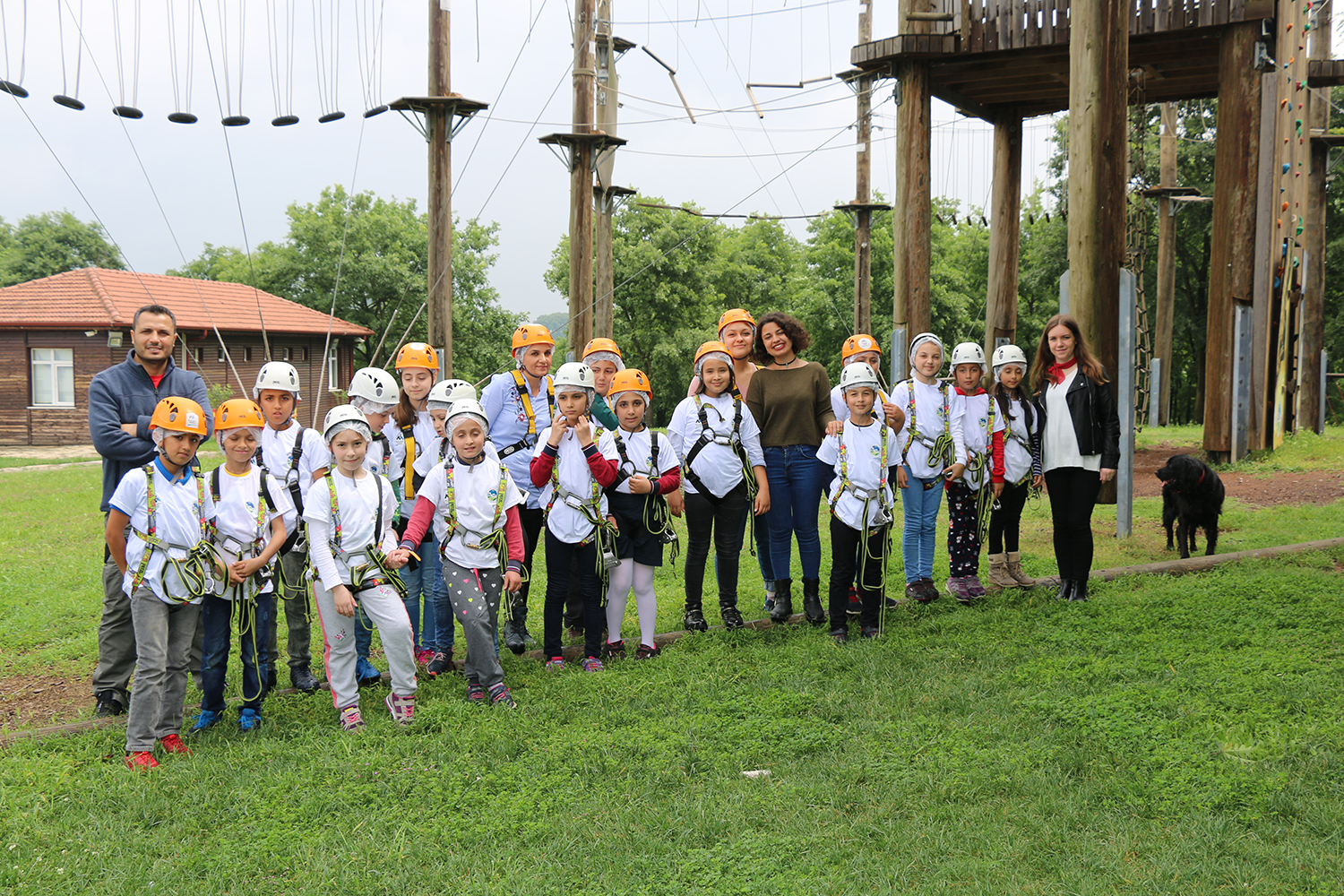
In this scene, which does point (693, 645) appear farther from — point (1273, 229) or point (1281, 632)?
point (1273, 229)

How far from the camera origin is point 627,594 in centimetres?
631

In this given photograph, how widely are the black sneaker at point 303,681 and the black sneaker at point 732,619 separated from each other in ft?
8.77

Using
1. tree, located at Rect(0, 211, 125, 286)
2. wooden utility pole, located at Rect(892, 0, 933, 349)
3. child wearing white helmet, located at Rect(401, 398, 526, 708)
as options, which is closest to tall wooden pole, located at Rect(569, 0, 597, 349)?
wooden utility pole, located at Rect(892, 0, 933, 349)

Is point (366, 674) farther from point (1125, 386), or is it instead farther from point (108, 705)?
point (1125, 386)

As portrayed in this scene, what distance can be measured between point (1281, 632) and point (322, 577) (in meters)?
5.58

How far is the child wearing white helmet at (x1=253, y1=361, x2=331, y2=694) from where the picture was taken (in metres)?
5.61

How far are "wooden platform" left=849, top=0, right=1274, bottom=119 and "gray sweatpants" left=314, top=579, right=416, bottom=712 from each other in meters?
10.9

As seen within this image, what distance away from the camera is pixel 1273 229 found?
13.8 metres

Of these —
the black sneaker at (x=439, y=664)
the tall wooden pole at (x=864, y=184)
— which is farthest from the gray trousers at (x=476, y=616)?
the tall wooden pole at (x=864, y=184)

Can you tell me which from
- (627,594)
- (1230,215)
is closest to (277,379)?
(627,594)

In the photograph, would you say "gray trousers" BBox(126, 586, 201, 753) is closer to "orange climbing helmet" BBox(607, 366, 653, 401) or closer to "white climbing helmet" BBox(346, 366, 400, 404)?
"white climbing helmet" BBox(346, 366, 400, 404)

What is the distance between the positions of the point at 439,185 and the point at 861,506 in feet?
25.5

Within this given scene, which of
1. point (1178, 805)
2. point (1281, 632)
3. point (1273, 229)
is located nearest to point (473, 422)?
point (1178, 805)

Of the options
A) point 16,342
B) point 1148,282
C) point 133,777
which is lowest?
point 133,777
